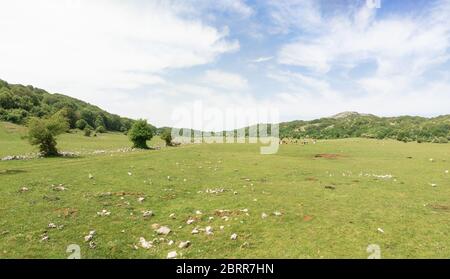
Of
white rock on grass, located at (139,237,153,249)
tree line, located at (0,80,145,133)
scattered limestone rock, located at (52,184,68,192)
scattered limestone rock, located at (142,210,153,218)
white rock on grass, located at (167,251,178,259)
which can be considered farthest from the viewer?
tree line, located at (0,80,145,133)

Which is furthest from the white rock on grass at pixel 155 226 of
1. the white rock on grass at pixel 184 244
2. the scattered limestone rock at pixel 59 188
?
the scattered limestone rock at pixel 59 188

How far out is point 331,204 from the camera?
21547 mm

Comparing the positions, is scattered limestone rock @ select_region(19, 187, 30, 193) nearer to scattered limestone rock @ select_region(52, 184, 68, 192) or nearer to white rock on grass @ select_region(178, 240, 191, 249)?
scattered limestone rock @ select_region(52, 184, 68, 192)

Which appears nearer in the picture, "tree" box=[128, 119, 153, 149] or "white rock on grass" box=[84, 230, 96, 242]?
"white rock on grass" box=[84, 230, 96, 242]

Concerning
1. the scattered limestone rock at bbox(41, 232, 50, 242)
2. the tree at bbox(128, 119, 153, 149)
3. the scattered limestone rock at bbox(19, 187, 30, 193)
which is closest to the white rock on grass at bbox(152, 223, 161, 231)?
the scattered limestone rock at bbox(41, 232, 50, 242)

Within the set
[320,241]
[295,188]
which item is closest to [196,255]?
[320,241]

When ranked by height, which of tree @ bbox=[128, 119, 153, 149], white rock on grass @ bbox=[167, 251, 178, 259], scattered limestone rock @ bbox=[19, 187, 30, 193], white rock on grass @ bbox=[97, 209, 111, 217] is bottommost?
white rock on grass @ bbox=[167, 251, 178, 259]

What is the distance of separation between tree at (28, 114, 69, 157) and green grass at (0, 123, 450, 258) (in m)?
15.0

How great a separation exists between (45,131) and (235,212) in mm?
41276

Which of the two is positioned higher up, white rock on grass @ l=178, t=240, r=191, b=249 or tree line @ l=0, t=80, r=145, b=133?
tree line @ l=0, t=80, r=145, b=133

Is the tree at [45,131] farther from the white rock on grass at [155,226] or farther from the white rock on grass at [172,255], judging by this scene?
the white rock on grass at [172,255]

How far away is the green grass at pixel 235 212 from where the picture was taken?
1372 centimetres

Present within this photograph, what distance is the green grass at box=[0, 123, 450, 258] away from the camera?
45.0 feet
